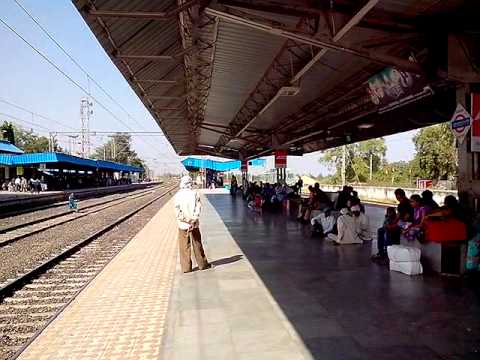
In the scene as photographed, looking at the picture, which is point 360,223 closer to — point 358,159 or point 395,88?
point 395,88

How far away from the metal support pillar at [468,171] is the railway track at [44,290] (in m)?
6.32

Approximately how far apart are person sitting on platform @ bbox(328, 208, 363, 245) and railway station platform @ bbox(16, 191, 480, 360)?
134cm

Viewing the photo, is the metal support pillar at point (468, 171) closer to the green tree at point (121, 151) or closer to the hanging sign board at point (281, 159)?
the hanging sign board at point (281, 159)

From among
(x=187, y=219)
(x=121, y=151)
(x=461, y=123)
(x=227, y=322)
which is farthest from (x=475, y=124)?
(x=121, y=151)

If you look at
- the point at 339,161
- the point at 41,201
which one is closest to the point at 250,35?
the point at 41,201

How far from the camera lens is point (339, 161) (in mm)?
71000

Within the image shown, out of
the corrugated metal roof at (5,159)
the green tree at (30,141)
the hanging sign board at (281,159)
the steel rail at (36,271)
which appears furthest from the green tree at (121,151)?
the steel rail at (36,271)

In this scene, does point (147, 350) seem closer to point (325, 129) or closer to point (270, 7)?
point (270, 7)

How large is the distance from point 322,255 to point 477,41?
14.6 feet

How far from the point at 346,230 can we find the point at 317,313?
16.2ft

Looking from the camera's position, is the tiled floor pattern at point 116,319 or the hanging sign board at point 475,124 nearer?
the tiled floor pattern at point 116,319

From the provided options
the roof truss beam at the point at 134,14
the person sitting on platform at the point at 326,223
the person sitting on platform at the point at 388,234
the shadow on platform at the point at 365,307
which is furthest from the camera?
the person sitting on platform at the point at 326,223

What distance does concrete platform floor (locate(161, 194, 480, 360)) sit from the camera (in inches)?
150

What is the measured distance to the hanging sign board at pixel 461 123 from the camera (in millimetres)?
6629
